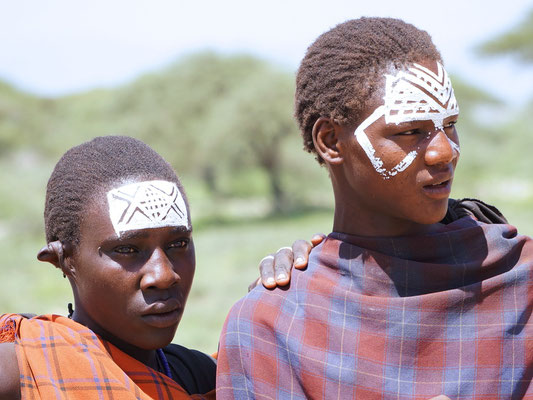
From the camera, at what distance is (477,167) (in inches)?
937

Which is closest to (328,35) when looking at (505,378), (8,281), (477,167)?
(505,378)

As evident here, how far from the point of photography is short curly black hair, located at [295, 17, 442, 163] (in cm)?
229

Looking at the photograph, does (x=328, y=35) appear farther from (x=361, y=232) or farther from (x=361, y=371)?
(x=361, y=371)

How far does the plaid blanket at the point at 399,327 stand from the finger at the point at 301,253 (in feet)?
0.18

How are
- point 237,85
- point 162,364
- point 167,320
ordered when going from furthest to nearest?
1. point 237,85
2. point 162,364
3. point 167,320

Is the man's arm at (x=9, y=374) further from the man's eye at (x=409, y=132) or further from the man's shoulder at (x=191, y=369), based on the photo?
the man's eye at (x=409, y=132)

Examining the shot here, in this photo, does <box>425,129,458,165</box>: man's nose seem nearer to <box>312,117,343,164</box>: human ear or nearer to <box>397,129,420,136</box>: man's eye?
<box>397,129,420,136</box>: man's eye

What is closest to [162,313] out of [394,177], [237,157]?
[394,177]

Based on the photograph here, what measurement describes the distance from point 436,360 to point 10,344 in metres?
1.29

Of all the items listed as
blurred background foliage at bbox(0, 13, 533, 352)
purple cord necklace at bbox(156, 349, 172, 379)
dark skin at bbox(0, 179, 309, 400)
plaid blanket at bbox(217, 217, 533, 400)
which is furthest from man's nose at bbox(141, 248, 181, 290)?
blurred background foliage at bbox(0, 13, 533, 352)

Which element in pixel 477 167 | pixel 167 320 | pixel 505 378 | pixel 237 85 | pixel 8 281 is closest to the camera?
pixel 505 378

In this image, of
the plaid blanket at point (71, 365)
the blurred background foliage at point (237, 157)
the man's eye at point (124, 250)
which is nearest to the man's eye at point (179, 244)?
the man's eye at point (124, 250)

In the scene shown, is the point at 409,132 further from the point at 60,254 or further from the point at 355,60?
the point at 60,254

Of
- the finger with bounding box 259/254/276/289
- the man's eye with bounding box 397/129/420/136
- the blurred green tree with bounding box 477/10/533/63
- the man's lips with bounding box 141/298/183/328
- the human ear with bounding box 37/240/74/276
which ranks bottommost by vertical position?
the man's lips with bounding box 141/298/183/328
